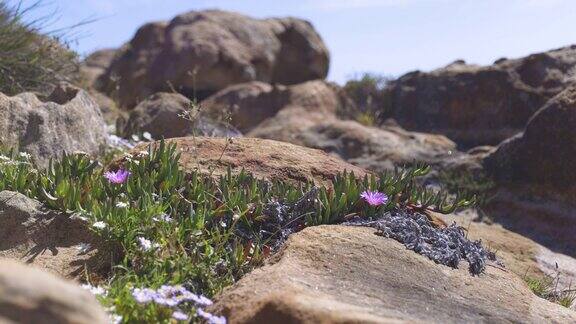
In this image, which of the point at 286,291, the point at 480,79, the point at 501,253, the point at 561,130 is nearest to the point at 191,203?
the point at 286,291

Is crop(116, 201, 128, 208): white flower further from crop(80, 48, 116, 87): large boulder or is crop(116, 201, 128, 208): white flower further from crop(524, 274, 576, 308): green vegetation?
crop(80, 48, 116, 87): large boulder

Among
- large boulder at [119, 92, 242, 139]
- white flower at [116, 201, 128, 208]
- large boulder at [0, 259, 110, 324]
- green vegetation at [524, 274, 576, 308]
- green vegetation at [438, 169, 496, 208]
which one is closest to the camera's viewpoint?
large boulder at [0, 259, 110, 324]

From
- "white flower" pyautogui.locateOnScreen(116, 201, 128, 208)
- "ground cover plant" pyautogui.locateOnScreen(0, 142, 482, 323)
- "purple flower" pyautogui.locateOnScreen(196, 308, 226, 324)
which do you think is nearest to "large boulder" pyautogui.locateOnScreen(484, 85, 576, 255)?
"ground cover plant" pyautogui.locateOnScreen(0, 142, 482, 323)

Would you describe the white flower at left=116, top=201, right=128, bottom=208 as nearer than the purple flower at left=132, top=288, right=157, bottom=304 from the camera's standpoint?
No

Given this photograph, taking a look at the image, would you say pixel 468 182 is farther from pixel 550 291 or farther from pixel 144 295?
pixel 144 295

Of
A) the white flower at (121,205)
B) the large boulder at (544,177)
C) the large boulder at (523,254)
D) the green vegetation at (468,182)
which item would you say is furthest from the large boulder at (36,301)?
the green vegetation at (468,182)

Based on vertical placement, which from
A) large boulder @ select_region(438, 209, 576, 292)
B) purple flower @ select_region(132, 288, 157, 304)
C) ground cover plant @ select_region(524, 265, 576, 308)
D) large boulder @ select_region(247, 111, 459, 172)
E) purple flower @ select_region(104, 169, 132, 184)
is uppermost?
purple flower @ select_region(132, 288, 157, 304)

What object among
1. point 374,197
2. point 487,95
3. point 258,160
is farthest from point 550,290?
point 487,95
